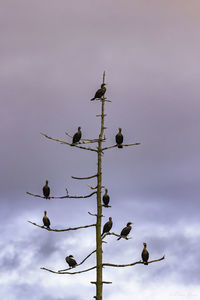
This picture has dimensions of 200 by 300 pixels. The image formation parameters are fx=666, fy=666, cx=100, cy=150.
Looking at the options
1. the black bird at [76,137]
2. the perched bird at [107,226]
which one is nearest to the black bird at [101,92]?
the black bird at [76,137]

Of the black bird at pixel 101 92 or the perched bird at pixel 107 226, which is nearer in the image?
the perched bird at pixel 107 226

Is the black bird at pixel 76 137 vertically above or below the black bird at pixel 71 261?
above

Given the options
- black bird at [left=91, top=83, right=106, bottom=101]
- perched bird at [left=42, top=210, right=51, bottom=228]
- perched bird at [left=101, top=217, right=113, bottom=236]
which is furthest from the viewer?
black bird at [left=91, top=83, right=106, bottom=101]

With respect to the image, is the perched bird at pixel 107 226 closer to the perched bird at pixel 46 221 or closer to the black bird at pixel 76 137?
the perched bird at pixel 46 221

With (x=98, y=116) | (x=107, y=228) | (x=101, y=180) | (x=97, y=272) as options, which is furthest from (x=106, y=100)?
(x=97, y=272)

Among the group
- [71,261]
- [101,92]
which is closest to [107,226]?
[71,261]

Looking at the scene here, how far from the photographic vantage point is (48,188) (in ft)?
89.5

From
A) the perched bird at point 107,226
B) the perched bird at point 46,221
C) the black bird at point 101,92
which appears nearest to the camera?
the perched bird at point 107,226

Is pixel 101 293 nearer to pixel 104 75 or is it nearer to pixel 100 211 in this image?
pixel 100 211

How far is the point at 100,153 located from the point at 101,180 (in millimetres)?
1111

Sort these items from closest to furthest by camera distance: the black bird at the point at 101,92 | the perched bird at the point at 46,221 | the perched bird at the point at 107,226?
1. the perched bird at the point at 107,226
2. the perched bird at the point at 46,221
3. the black bird at the point at 101,92

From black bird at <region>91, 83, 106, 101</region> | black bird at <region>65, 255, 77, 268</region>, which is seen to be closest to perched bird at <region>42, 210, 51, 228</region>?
black bird at <region>65, 255, 77, 268</region>

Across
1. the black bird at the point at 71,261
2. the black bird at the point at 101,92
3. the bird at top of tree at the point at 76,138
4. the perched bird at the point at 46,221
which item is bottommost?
the black bird at the point at 71,261

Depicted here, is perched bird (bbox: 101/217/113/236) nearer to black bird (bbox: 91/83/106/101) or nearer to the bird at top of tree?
the bird at top of tree
